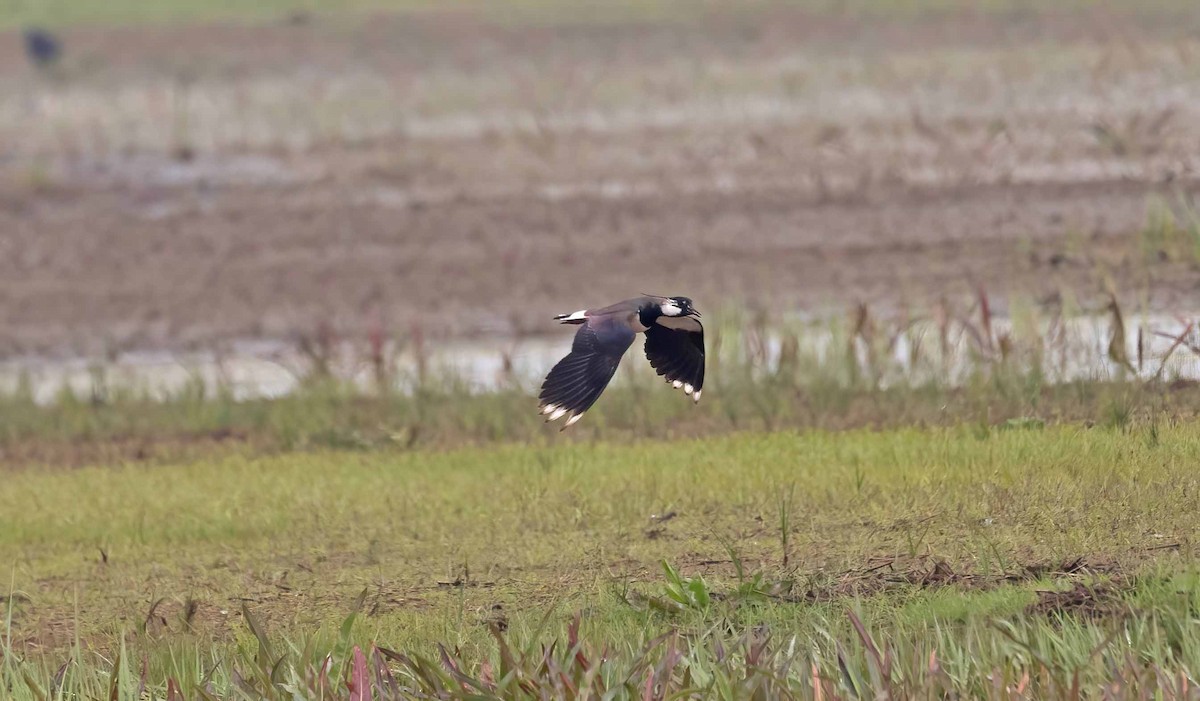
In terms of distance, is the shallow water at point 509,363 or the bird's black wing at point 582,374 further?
the shallow water at point 509,363

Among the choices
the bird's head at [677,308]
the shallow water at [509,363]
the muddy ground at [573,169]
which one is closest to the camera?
the bird's head at [677,308]

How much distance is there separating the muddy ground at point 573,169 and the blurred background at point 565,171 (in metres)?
0.04

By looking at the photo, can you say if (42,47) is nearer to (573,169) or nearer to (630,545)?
(573,169)

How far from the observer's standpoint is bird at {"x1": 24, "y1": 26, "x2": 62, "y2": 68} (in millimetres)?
22812

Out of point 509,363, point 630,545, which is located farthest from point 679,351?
point 509,363

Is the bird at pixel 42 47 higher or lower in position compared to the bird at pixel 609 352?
higher

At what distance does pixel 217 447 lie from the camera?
10.2m

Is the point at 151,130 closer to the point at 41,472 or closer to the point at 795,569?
the point at 41,472

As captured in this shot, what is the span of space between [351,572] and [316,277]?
26.4 feet

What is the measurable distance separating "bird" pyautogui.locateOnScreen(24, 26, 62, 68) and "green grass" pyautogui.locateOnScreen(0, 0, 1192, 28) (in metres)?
1.25

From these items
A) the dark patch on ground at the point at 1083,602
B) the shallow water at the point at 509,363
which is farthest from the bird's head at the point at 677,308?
the shallow water at the point at 509,363

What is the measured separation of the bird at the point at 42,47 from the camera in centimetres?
2281

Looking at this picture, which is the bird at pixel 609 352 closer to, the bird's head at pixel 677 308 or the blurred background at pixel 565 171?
the bird's head at pixel 677 308

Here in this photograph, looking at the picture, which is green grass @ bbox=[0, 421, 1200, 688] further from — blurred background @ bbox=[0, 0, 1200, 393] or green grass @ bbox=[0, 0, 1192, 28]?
green grass @ bbox=[0, 0, 1192, 28]
